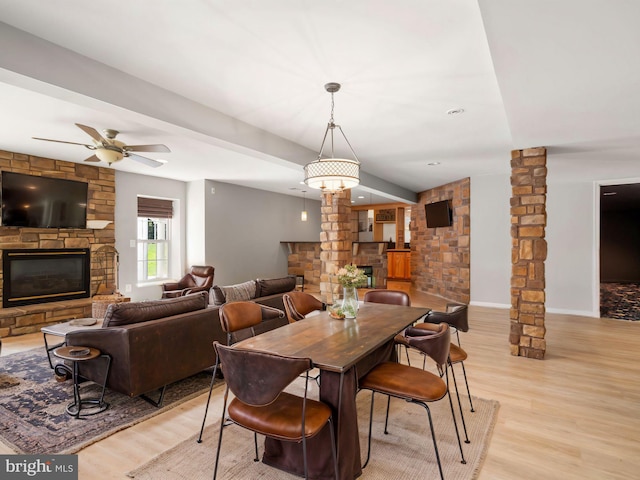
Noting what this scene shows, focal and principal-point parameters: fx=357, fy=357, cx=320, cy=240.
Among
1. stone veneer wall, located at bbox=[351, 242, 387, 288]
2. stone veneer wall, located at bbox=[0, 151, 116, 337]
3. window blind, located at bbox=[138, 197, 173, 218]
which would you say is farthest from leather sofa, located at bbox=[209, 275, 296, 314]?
stone veneer wall, located at bbox=[351, 242, 387, 288]

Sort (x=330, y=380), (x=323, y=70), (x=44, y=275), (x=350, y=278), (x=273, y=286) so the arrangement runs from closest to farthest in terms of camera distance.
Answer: (x=330, y=380)
(x=323, y=70)
(x=350, y=278)
(x=273, y=286)
(x=44, y=275)

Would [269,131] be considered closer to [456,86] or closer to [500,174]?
[456,86]

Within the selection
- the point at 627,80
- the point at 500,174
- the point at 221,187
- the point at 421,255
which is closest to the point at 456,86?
the point at 627,80

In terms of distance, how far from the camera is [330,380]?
1909mm

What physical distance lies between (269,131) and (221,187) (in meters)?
4.10

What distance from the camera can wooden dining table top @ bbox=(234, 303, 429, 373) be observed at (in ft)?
6.02

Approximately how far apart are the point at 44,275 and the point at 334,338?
5444mm

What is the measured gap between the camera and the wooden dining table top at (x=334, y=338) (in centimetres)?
183

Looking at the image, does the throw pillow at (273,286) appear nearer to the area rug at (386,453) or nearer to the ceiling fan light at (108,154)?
the area rug at (386,453)

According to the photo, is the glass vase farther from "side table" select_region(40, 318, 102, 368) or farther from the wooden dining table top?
"side table" select_region(40, 318, 102, 368)

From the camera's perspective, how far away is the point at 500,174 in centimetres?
663

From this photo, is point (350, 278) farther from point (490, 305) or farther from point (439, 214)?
point (439, 214)

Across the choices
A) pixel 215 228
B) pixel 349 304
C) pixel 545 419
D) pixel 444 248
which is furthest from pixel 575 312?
pixel 215 228

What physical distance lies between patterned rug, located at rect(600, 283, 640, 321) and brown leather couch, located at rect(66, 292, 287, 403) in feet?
22.0
